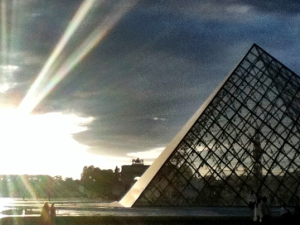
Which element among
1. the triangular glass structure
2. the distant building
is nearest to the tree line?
the distant building

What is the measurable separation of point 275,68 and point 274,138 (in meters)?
4.91

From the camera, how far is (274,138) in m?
20.7

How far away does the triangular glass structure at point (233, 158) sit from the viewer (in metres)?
19.2

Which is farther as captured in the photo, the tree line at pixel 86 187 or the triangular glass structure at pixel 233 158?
the tree line at pixel 86 187

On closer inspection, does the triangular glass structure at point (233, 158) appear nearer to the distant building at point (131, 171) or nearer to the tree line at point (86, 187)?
the tree line at point (86, 187)

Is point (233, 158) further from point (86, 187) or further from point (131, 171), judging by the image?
point (86, 187)

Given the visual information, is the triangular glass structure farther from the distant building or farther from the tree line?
the distant building

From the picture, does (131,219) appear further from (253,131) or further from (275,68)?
(275,68)

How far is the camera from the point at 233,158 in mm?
20219

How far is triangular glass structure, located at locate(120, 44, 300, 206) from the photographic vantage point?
62.9 ft

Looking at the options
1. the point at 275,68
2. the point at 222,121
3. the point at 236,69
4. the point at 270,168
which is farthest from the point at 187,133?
the point at 275,68

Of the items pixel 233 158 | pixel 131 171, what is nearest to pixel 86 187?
pixel 131 171

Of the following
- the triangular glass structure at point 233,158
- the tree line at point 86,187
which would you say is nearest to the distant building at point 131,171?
the tree line at point 86,187

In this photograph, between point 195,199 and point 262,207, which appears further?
point 195,199
